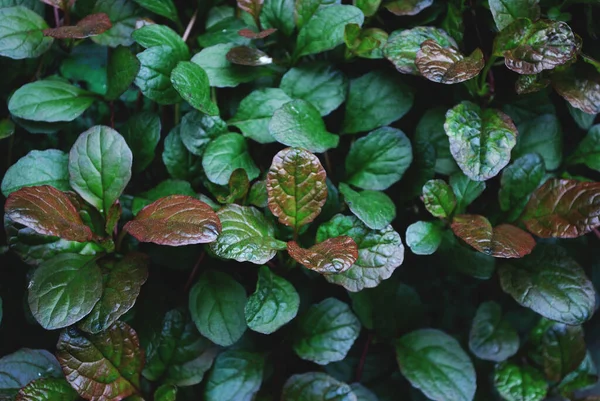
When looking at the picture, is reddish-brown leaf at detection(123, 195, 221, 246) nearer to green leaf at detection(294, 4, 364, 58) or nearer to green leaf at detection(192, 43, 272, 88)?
green leaf at detection(192, 43, 272, 88)

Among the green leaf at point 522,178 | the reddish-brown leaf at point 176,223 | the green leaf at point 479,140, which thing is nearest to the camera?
the reddish-brown leaf at point 176,223

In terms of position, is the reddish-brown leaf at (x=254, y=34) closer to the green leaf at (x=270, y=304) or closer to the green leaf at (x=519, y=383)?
the green leaf at (x=270, y=304)

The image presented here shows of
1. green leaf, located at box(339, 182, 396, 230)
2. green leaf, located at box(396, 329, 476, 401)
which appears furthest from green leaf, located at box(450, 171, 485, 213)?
green leaf, located at box(396, 329, 476, 401)

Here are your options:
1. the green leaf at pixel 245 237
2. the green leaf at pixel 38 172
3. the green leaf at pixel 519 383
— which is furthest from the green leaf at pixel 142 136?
the green leaf at pixel 519 383

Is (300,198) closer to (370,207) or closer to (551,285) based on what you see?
(370,207)

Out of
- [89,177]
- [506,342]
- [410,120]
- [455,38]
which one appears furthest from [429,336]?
[89,177]

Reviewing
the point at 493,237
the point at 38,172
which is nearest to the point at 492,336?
the point at 493,237
